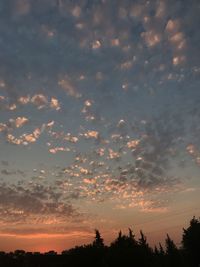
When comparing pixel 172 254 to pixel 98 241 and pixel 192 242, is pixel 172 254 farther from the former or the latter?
pixel 98 241

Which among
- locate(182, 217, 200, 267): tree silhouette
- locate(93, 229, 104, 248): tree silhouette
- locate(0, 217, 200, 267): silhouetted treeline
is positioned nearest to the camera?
locate(0, 217, 200, 267): silhouetted treeline

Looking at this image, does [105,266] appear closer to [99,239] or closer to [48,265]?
[99,239]

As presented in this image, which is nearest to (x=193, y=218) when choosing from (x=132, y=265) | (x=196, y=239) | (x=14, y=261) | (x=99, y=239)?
(x=196, y=239)

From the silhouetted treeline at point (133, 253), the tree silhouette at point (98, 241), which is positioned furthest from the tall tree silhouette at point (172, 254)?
the tree silhouette at point (98, 241)

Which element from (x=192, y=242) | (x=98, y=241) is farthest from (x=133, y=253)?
(x=192, y=242)

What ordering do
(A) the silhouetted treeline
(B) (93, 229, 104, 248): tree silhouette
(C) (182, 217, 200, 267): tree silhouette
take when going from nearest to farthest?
(A) the silhouetted treeline < (B) (93, 229, 104, 248): tree silhouette < (C) (182, 217, 200, 267): tree silhouette

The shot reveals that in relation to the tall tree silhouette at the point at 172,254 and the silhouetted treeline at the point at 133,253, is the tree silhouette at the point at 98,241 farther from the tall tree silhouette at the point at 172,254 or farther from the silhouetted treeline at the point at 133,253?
the tall tree silhouette at the point at 172,254

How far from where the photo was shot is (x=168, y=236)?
72.1 m

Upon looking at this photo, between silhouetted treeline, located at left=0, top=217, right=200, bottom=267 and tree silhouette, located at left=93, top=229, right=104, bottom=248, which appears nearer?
silhouetted treeline, located at left=0, top=217, right=200, bottom=267

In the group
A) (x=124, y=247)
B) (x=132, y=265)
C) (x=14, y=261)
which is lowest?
(x=132, y=265)

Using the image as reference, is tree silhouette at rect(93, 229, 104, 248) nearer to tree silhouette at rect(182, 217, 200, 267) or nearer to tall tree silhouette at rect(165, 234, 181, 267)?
tall tree silhouette at rect(165, 234, 181, 267)

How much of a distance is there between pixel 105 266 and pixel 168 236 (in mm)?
24569

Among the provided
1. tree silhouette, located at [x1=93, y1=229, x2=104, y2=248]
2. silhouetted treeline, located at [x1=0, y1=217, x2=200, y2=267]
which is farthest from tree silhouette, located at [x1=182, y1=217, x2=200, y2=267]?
tree silhouette, located at [x1=93, y1=229, x2=104, y2=248]

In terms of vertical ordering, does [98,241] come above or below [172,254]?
above
